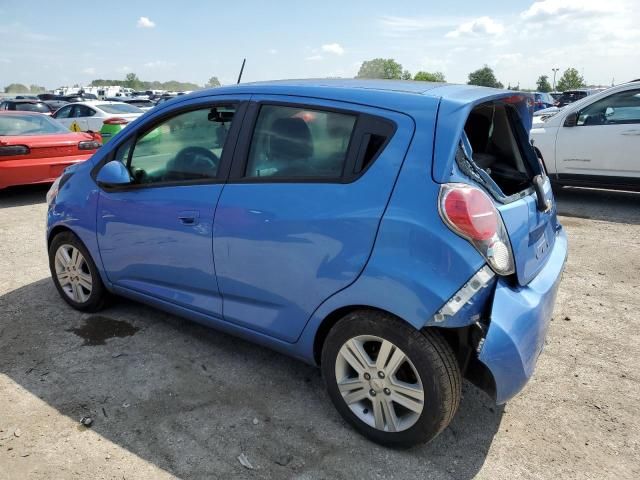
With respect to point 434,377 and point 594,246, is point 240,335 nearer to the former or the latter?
point 434,377

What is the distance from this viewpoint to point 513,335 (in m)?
2.18

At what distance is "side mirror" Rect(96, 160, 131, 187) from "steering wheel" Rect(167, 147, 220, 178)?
298mm

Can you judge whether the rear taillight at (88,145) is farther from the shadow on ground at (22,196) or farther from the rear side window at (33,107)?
the rear side window at (33,107)

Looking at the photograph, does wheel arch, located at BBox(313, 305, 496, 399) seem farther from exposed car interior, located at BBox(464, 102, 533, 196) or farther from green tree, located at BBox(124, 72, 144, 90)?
green tree, located at BBox(124, 72, 144, 90)

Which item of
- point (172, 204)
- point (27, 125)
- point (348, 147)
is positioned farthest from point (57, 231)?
point (27, 125)

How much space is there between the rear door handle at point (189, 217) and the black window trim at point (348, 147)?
0.29 metres

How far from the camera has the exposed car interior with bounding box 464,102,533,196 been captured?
2996mm

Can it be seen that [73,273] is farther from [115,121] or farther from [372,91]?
[115,121]

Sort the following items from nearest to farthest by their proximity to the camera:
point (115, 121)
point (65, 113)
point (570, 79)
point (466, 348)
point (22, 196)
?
1. point (466, 348)
2. point (22, 196)
3. point (115, 121)
4. point (65, 113)
5. point (570, 79)

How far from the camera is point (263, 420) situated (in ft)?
8.87

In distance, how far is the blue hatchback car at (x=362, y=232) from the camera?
2189mm

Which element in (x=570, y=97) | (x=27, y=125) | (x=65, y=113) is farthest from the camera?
(x=570, y=97)

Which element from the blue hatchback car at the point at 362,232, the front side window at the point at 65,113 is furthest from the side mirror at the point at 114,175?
the front side window at the point at 65,113

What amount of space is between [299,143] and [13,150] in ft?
21.0
